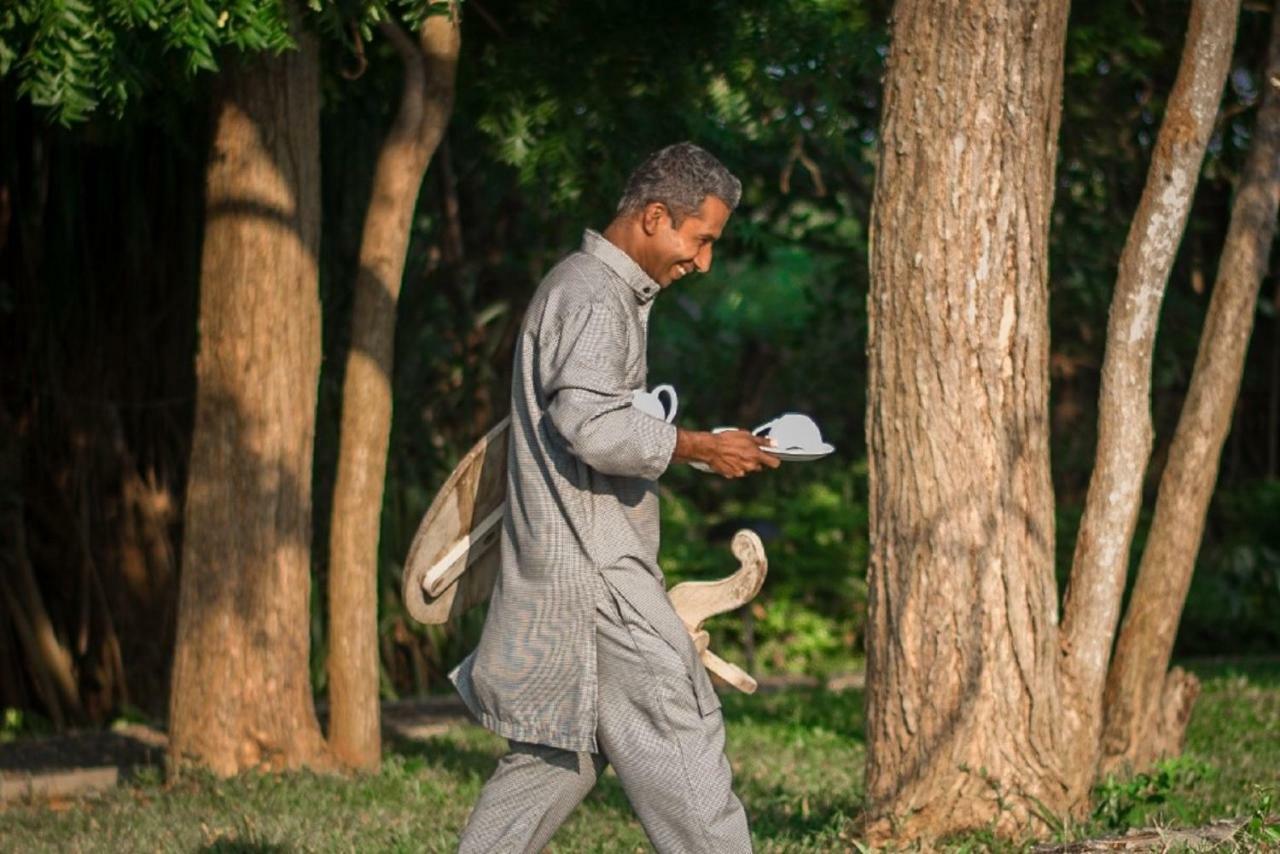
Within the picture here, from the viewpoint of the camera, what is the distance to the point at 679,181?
4.48 meters

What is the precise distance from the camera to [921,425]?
231 inches

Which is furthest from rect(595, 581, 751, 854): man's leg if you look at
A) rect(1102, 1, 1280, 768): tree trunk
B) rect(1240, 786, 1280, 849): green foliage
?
rect(1102, 1, 1280, 768): tree trunk

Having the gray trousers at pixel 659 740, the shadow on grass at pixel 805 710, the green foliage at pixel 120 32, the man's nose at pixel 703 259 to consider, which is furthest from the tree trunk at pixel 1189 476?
the gray trousers at pixel 659 740

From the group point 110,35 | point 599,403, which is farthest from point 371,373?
point 599,403

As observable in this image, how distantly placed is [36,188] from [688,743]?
7.73 meters

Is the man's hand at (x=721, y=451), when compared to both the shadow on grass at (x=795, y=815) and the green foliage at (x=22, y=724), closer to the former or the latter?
the shadow on grass at (x=795, y=815)

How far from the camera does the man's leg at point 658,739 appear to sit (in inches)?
171

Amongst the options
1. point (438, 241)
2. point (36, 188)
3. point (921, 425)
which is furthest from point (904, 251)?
point (438, 241)

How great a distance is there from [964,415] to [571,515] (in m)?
1.82

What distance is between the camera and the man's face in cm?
450

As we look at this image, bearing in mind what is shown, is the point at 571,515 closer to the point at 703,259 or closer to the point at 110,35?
the point at 703,259

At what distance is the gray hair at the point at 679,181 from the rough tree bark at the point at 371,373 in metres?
3.85

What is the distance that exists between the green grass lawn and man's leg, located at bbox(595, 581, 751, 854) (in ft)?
5.07

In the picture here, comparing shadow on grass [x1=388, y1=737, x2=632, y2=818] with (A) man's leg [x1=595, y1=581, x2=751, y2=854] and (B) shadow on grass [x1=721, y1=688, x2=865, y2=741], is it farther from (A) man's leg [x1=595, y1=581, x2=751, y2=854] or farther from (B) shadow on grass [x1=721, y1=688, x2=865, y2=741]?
(A) man's leg [x1=595, y1=581, x2=751, y2=854]
